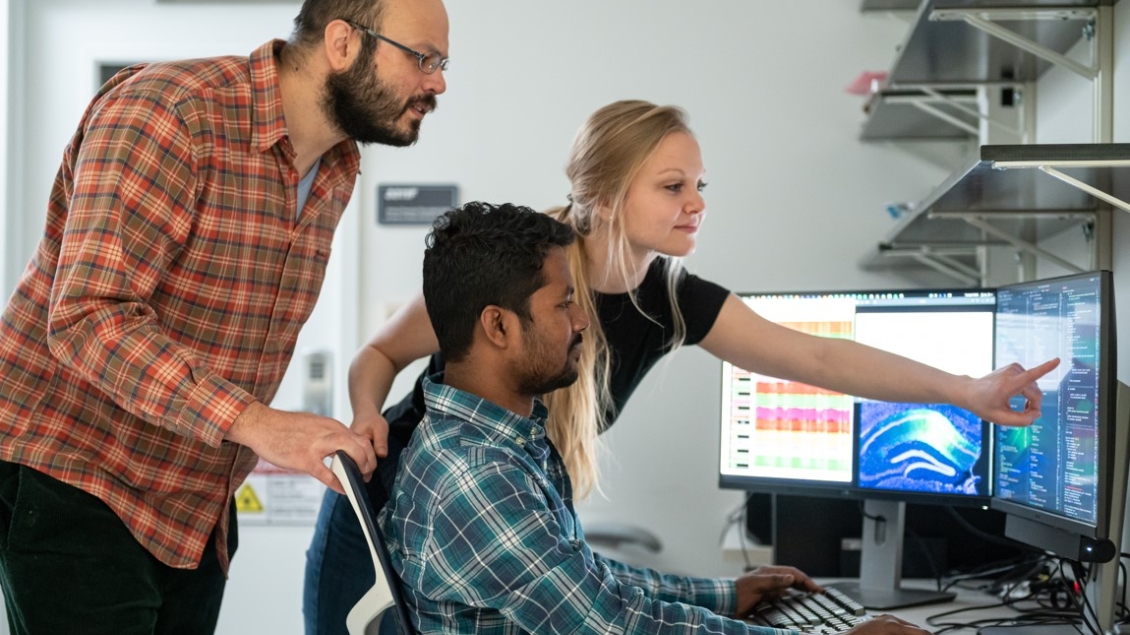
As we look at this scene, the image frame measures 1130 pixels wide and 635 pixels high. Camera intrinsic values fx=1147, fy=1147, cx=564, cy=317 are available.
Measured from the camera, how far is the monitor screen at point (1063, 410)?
4.72ft

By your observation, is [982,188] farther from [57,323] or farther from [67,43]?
[67,43]

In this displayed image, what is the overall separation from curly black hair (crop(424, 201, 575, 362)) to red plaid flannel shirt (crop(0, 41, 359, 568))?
253 mm

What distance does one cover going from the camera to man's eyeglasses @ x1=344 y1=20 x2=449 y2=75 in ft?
5.16

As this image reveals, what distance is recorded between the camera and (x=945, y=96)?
251 centimetres

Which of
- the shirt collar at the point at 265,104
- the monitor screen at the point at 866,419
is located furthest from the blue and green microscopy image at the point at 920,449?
the shirt collar at the point at 265,104

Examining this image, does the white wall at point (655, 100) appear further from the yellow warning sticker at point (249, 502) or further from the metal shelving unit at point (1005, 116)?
the metal shelving unit at point (1005, 116)

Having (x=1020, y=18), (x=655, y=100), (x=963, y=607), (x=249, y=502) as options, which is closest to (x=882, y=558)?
(x=963, y=607)

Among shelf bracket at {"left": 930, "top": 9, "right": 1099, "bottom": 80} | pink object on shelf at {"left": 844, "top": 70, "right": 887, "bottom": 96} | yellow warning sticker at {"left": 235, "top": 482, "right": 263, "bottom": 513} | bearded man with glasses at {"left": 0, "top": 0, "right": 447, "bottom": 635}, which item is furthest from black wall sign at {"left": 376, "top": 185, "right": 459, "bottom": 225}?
shelf bracket at {"left": 930, "top": 9, "right": 1099, "bottom": 80}

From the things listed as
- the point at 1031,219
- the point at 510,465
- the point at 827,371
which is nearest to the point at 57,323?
the point at 510,465

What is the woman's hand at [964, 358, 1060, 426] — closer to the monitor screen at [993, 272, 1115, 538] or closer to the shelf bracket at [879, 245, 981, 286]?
the monitor screen at [993, 272, 1115, 538]

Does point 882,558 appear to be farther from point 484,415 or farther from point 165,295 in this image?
point 165,295

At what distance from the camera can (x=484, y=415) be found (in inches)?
54.0

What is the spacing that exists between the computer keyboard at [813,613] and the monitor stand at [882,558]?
0.25 m

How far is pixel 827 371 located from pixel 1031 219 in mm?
519
